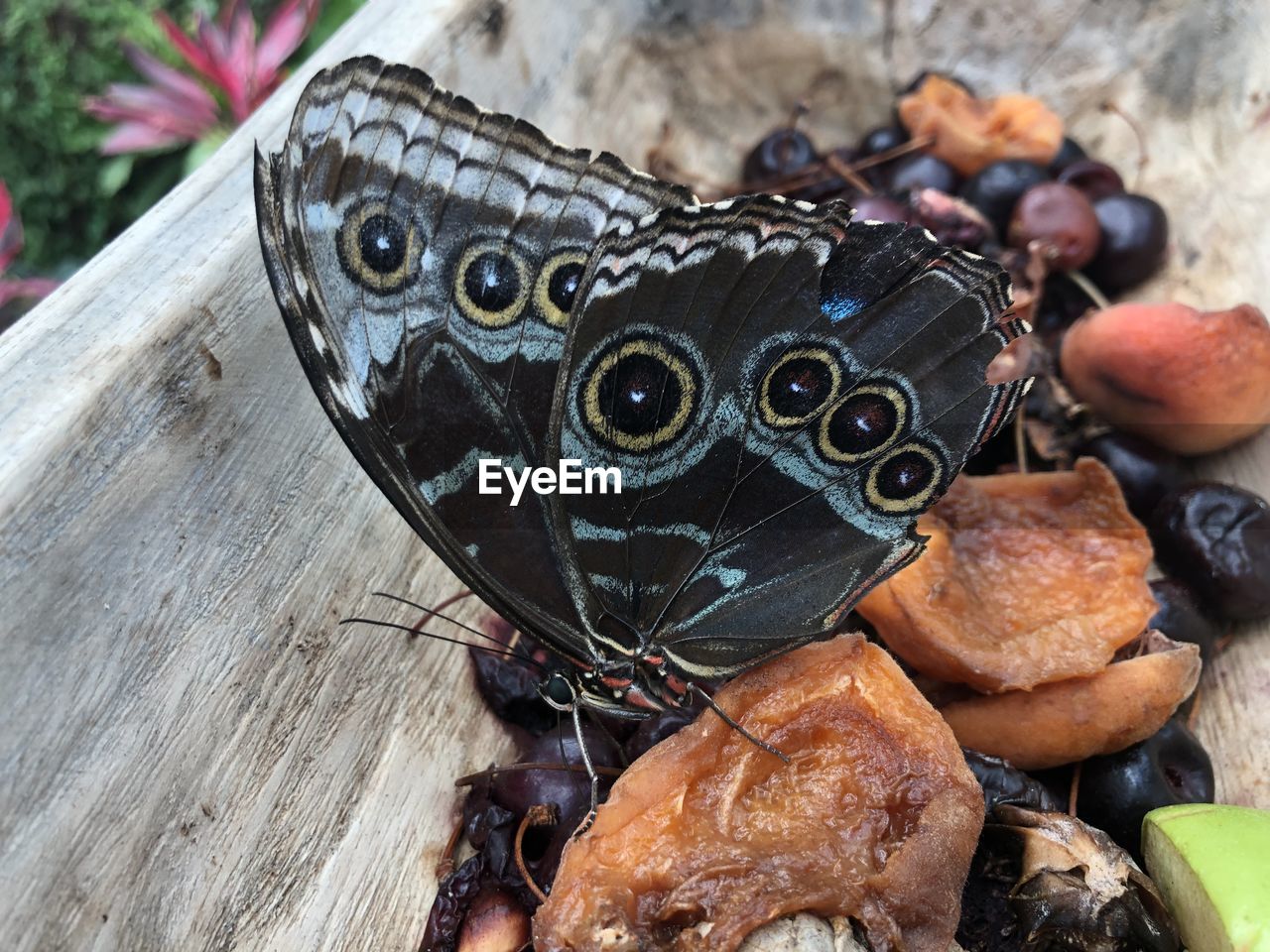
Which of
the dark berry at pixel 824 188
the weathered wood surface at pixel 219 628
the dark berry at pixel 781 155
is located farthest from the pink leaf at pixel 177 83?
the dark berry at pixel 824 188

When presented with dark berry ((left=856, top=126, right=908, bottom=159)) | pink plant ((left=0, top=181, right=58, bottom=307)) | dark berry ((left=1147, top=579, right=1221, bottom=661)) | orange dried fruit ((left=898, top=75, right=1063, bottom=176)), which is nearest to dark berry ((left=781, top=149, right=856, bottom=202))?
dark berry ((left=856, top=126, right=908, bottom=159))

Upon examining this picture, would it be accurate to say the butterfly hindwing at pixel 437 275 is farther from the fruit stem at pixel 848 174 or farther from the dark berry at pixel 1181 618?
the fruit stem at pixel 848 174

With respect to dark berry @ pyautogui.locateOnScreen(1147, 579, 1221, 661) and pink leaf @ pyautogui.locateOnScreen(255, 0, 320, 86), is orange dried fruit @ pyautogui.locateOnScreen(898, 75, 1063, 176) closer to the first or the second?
dark berry @ pyautogui.locateOnScreen(1147, 579, 1221, 661)

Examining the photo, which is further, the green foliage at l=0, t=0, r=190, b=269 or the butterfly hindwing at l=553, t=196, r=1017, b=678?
the green foliage at l=0, t=0, r=190, b=269

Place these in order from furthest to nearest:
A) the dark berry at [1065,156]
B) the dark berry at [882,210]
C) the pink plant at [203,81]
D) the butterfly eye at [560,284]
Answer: the pink plant at [203,81] < the dark berry at [1065,156] < the dark berry at [882,210] < the butterfly eye at [560,284]

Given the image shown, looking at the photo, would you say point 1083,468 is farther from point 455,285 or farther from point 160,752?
point 160,752

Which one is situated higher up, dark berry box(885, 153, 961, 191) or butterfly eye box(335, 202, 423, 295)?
butterfly eye box(335, 202, 423, 295)

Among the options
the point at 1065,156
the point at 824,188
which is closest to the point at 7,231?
the point at 824,188
